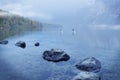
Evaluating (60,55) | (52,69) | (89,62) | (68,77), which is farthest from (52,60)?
(68,77)

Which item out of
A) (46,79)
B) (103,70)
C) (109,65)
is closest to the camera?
(46,79)

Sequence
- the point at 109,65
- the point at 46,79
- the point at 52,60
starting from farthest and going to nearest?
the point at 52,60 → the point at 109,65 → the point at 46,79

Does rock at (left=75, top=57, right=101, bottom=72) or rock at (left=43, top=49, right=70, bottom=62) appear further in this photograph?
rock at (left=43, top=49, right=70, bottom=62)

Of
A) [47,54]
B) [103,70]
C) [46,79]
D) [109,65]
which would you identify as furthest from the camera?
[47,54]

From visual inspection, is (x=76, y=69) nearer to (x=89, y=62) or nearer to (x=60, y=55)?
(x=89, y=62)

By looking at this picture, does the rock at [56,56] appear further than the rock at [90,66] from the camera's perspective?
Yes

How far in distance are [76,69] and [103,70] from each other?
6.17m

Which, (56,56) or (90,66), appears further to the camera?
(56,56)

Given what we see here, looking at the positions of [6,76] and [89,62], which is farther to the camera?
[89,62]

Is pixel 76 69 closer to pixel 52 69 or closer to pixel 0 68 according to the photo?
pixel 52 69

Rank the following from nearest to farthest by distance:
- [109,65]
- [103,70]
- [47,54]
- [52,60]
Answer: [103,70] < [109,65] < [52,60] < [47,54]

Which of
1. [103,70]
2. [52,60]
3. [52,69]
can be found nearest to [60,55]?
[52,60]

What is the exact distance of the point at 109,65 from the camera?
59062mm

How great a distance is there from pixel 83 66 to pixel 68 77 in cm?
817
